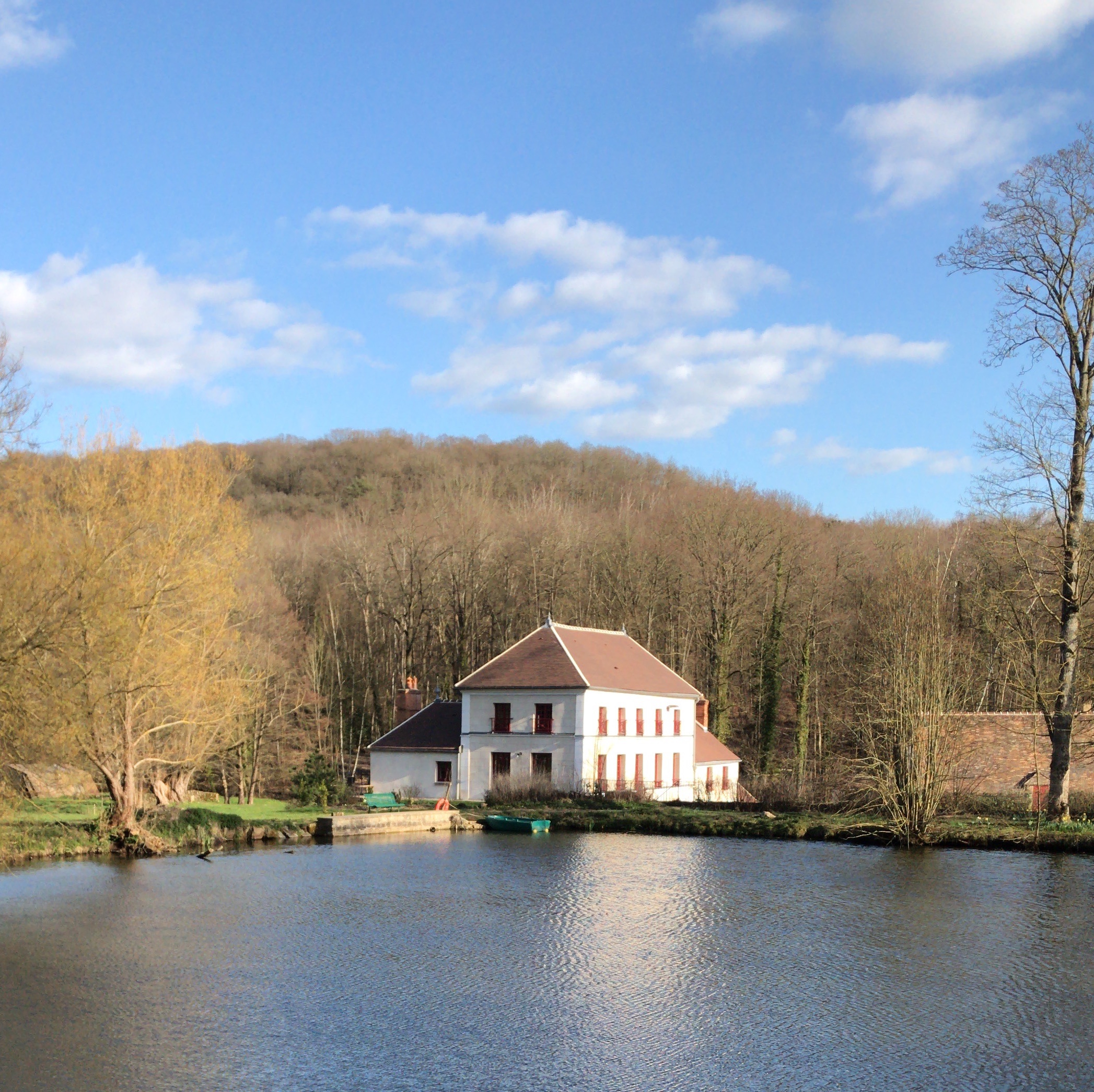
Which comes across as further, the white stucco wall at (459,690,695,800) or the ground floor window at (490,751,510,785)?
the ground floor window at (490,751,510,785)

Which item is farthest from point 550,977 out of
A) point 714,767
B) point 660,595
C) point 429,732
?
point 660,595

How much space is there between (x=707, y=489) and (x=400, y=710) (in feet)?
66.1

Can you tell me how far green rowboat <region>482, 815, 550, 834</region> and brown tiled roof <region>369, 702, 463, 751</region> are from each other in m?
8.66

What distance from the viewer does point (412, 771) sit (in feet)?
119

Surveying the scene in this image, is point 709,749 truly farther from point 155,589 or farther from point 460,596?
point 155,589

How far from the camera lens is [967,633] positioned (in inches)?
1603

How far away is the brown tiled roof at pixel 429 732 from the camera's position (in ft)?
119

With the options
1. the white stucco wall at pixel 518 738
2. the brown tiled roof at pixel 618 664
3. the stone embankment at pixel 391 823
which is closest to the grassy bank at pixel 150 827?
the stone embankment at pixel 391 823

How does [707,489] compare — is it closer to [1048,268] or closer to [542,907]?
[1048,268]

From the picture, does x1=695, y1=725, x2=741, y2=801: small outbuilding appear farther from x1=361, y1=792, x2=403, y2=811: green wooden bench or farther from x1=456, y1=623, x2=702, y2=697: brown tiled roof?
x1=361, y1=792, x2=403, y2=811: green wooden bench

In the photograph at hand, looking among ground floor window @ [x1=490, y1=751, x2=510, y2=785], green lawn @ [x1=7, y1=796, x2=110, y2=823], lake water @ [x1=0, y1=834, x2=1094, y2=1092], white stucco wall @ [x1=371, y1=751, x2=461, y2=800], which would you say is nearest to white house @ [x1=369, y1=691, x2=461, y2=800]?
white stucco wall @ [x1=371, y1=751, x2=461, y2=800]

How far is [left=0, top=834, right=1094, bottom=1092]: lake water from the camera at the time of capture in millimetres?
9523

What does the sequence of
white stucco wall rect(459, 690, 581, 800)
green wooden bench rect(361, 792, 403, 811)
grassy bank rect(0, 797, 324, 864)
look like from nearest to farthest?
grassy bank rect(0, 797, 324, 864) → green wooden bench rect(361, 792, 403, 811) → white stucco wall rect(459, 690, 581, 800)

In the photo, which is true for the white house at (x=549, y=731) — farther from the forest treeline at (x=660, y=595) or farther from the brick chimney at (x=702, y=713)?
the forest treeline at (x=660, y=595)
